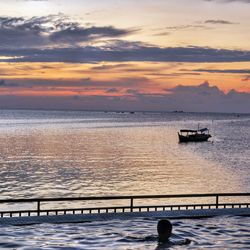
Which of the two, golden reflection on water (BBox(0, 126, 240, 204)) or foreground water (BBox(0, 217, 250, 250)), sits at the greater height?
foreground water (BBox(0, 217, 250, 250))

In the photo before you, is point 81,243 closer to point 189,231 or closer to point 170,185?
point 189,231

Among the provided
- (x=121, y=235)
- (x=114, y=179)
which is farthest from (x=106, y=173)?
(x=121, y=235)

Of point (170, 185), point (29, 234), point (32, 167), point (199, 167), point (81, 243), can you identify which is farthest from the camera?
point (199, 167)

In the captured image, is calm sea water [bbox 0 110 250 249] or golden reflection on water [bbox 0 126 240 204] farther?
golden reflection on water [bbox 0 126 240 204]

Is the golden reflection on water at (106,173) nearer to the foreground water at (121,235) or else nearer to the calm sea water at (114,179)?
the calm sea water at (114,179)

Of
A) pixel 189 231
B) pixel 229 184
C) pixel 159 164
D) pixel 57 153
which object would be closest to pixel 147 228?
pixel 189 231

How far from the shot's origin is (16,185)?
49.8m

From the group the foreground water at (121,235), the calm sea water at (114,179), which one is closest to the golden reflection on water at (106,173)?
the calm sea water at (114,179)

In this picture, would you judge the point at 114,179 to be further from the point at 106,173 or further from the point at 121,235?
the point at 121,235

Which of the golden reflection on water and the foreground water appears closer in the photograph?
the foreground water

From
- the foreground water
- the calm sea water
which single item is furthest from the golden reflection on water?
the foreground water

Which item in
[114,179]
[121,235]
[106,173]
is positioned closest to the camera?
[121,235]

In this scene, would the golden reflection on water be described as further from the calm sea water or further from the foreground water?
the foreground water

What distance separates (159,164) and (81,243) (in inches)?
2259
